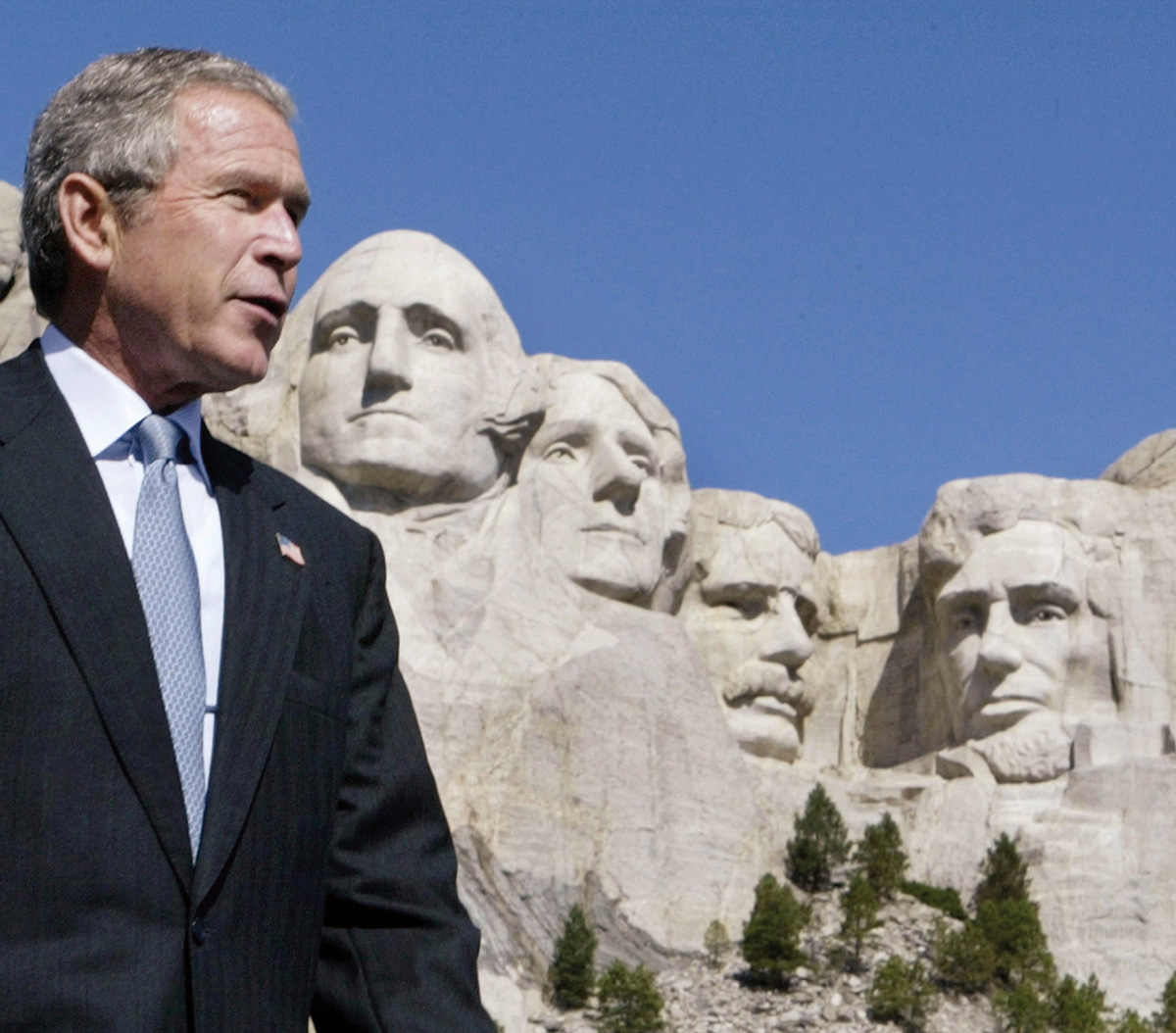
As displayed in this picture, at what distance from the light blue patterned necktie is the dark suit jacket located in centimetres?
2

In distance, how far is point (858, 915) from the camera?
12.2 meters

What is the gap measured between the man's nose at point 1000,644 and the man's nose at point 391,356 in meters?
3.62

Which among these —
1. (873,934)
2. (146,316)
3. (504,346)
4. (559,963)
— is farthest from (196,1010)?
(504,346)

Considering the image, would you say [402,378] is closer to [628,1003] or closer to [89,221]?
[628,1003]

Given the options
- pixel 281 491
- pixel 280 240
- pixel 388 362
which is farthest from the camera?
pixel 388 362

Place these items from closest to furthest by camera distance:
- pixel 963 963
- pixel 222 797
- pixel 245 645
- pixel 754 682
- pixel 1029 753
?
1. pixel 222 797
2. pixel 245 645
3. pixel 963 963
4. pixel 1029 753
5. pixel 754 682

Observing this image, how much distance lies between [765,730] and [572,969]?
11.6 ft

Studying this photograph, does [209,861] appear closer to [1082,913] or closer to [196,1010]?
[196,1010]

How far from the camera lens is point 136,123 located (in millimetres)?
3047

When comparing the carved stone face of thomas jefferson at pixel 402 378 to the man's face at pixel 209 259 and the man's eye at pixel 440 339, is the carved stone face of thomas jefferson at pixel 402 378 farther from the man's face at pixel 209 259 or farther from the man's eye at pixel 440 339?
the man's face at pixel 209 259

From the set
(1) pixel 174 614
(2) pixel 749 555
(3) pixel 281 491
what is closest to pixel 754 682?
(2) pixel 749 555

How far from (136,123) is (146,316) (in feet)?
0.75

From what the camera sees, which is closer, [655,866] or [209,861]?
[209,861]

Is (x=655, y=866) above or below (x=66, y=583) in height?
above
